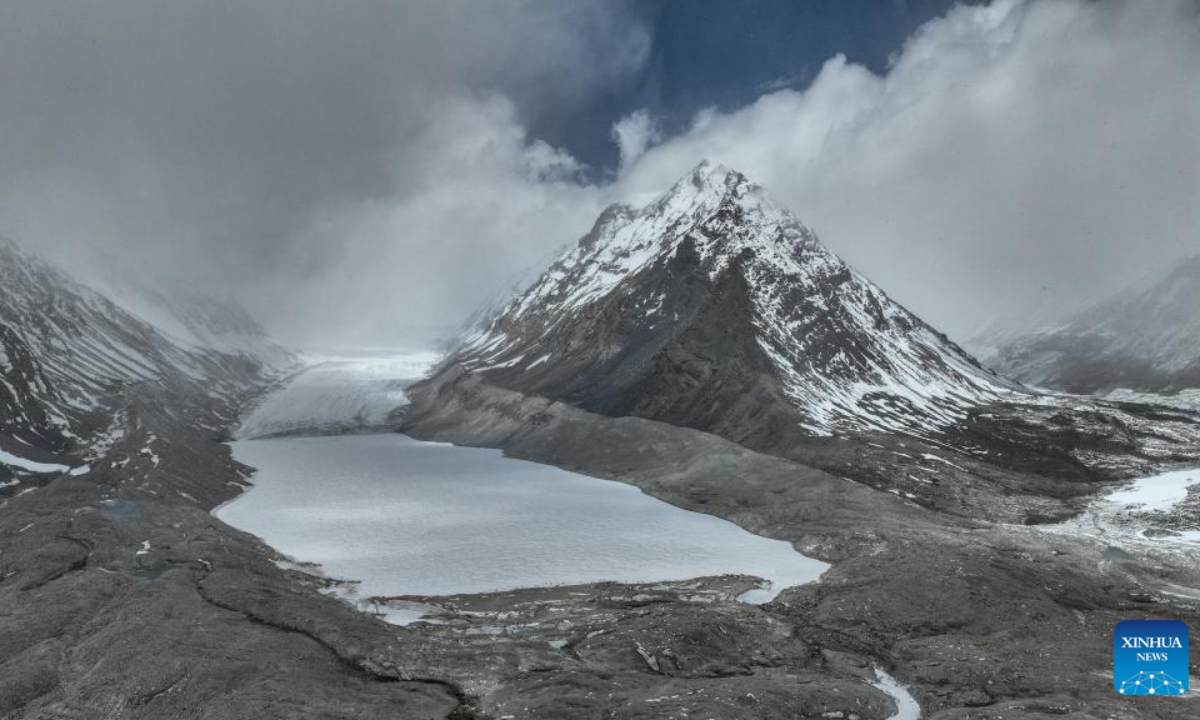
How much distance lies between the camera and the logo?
97.0 ft

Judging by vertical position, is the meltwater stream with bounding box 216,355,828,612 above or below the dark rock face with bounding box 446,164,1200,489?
below

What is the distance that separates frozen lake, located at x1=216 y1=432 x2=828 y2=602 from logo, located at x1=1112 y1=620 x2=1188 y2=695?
24197mm

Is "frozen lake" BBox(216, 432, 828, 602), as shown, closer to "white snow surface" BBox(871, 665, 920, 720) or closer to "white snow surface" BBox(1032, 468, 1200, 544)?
"white snow surface" BBox(871, 665, 920, 720)

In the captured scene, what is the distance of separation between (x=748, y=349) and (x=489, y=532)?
82763mm

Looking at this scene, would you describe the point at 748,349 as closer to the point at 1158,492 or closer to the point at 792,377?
the point at 792,377

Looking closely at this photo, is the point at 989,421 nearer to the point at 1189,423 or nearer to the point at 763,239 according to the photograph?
the point at 1189,423

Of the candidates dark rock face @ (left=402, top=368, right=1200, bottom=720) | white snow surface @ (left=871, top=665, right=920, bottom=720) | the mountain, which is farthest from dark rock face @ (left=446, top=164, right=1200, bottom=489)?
the mountain

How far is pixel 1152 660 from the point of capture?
32.1 m

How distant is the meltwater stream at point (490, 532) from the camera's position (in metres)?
62.5

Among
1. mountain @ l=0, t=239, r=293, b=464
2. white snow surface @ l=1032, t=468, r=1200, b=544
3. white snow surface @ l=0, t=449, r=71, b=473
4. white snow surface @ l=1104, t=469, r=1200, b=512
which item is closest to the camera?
white snow surface @ l=1032, t=468, r=1200, b=544

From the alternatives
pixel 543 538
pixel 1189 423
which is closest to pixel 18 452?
pixel 543 538

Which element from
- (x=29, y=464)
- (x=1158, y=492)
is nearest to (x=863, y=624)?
(x=1158, y=492)

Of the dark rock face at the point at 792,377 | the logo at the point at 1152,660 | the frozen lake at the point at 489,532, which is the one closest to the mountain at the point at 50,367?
the frozen lake at the point at 489,532

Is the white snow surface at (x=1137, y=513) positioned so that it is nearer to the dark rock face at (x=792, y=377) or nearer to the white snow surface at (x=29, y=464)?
the dark rock face at (x=792, y=377)
